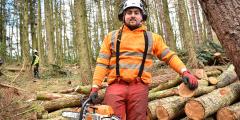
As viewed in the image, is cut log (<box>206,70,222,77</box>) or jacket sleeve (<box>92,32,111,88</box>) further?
cut log (<box>206,70,222,77</box>)

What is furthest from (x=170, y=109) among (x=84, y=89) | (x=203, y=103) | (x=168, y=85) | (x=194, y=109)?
(x=84, y=89)

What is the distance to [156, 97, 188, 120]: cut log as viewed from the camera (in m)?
5.86

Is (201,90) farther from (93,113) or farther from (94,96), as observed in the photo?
(93,113)

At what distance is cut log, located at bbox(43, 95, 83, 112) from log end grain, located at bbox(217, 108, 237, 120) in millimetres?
3070

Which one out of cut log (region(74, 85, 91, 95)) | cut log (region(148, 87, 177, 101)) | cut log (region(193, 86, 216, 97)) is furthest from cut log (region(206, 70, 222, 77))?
cut log (region(74, 85, 91, 95))

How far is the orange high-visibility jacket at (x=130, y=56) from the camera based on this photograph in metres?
4.26

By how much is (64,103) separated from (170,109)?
2.84m

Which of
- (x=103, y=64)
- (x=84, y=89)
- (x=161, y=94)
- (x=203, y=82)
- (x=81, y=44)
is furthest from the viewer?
(x=81, y=44)

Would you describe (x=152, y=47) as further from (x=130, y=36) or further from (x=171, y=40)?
(x=171, y=40)

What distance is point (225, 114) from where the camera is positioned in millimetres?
5656

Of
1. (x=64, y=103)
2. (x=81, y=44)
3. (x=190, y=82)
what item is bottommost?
(x=64, y=103)

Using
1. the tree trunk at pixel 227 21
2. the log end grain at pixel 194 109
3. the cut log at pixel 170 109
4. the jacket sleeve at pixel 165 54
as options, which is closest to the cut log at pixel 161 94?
the cut log at pixel 170 109

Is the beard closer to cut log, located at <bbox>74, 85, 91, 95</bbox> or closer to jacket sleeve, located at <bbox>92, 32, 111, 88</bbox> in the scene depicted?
jacket sleeve, located at <bbox>92, 32, 111, 88</bbox>

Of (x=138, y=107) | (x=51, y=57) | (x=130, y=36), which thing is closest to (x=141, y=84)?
(x=138, y=107)
